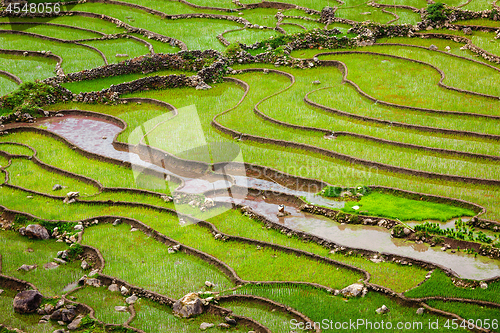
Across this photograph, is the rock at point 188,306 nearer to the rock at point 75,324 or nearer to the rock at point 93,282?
the rock at point 75,324

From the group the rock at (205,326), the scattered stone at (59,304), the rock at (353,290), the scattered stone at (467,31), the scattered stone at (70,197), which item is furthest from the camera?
the scattered stone at (467,31)

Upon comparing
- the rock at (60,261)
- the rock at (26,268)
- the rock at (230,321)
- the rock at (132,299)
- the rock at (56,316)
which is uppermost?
the rock at (230,321)

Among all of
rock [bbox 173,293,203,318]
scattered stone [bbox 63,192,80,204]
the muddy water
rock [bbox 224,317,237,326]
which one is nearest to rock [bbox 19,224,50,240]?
scattered stone [bbox 63,192,80,204]

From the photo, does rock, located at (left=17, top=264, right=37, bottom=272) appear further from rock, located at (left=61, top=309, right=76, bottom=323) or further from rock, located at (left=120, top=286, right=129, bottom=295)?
rock, located at (left=120, top=286, right=129, bottom=295)

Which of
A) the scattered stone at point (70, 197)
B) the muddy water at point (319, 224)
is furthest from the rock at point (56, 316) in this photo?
the muddy water at point (319, 224)

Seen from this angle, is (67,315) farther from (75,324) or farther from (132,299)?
(132,299)

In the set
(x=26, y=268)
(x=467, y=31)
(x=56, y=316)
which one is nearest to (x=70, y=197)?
(x=26, y=268)

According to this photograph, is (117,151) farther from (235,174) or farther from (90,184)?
(235,174)
